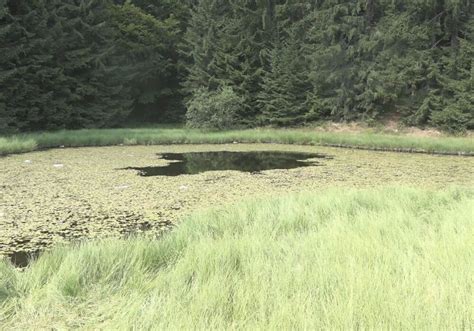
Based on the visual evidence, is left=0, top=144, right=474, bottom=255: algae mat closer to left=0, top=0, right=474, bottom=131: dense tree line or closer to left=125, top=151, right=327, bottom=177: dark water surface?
left=125, top=151, right=327, bottom=177: dark water surface

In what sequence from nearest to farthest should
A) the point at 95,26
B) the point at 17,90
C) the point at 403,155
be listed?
the point at 403,155 → the point at 17,90 → the point at 95,26

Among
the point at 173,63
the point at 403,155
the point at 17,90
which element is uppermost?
the point at 173,63

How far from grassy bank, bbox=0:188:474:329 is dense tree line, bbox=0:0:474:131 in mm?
15760

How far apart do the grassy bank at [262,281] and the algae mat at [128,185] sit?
1592 millimetres

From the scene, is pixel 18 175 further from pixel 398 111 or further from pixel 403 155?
pixel 398 111

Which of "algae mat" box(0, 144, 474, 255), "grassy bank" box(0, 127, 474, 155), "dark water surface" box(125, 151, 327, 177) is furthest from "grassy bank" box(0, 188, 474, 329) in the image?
"grassy bank" box(0, 127, 474, 155)

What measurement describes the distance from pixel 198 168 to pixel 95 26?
50.6 ft

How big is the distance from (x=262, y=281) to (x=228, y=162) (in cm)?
954

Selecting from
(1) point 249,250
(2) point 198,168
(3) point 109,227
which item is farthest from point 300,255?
(2) point 198,168

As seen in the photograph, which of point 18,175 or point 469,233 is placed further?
point 18,175

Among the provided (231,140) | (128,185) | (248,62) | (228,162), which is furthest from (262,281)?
(248,62)

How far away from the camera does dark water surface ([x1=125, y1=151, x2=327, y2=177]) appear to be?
1059 centimetres

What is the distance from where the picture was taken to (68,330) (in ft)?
8.14

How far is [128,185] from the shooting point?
27.4 ft
